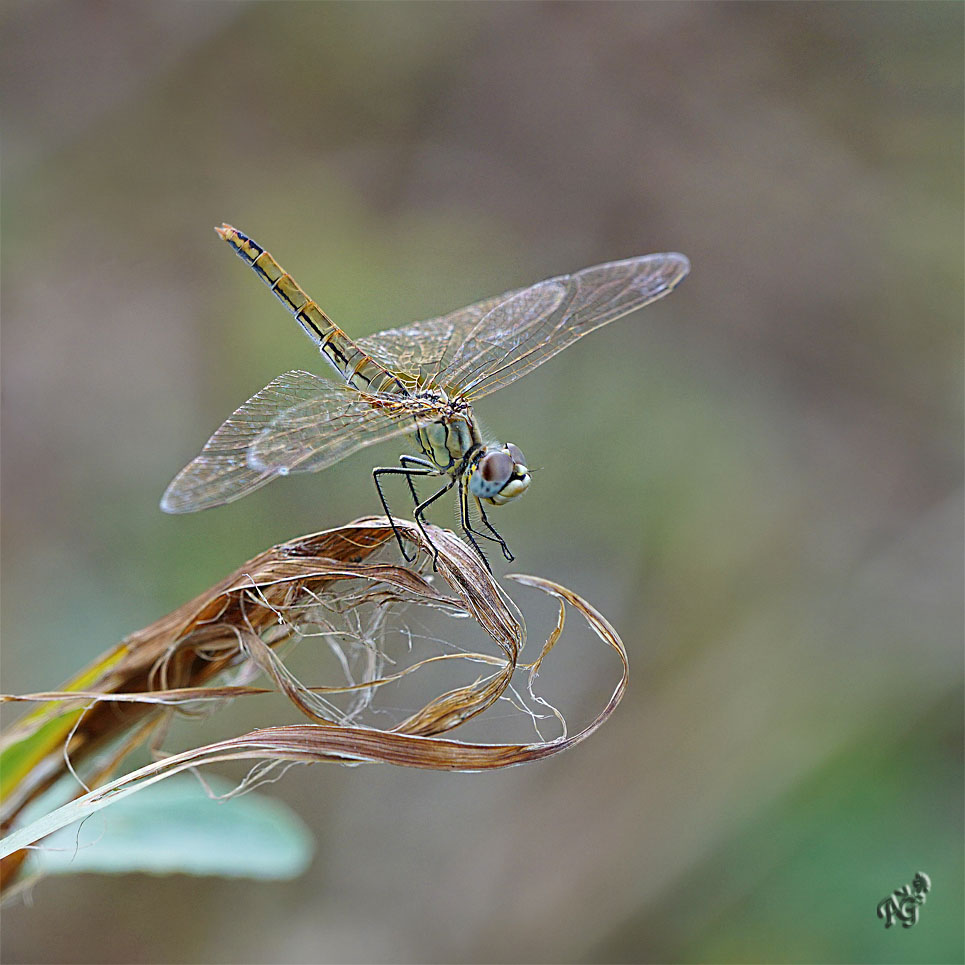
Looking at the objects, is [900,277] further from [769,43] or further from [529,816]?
[529,816]

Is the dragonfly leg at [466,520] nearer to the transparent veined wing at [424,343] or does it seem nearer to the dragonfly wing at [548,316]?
the dragonfly wing at [548,316]

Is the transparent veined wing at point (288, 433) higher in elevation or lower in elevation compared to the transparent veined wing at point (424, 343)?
higher

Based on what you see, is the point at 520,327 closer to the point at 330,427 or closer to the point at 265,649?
the point at 330,427

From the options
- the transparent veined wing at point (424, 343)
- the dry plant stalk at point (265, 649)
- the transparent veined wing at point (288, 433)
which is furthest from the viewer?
the transparent veined wing at point (424, 343)

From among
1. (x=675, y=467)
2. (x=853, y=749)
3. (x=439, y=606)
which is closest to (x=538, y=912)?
(x=853, y=749)

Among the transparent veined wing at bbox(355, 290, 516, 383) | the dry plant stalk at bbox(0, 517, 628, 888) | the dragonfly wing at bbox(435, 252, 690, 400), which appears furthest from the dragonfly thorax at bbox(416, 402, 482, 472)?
the dry plant stalk at bbox(0, 517, 628, 888)

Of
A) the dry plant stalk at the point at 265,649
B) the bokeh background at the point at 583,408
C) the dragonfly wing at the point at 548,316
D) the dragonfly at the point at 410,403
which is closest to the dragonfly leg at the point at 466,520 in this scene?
the dragonfly at the point at 410,403

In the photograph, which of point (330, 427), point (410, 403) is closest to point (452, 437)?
point (410, 403)
